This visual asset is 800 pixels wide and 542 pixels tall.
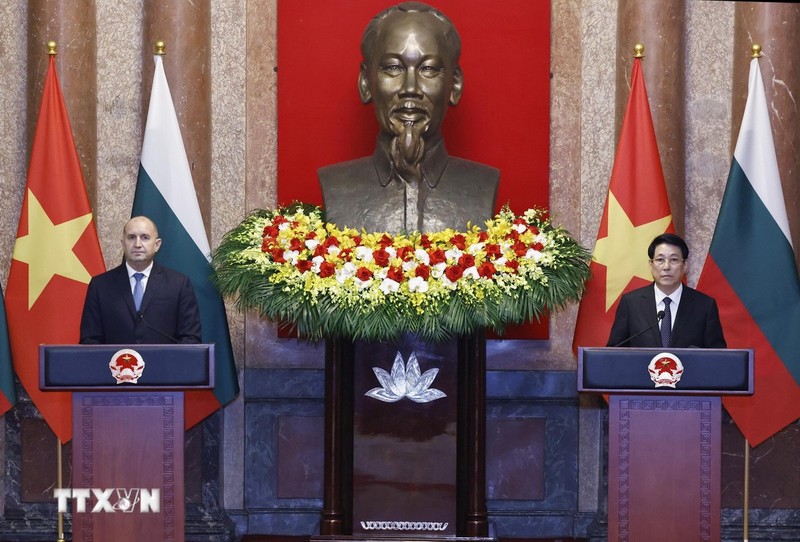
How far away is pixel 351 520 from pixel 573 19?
9.76 feet

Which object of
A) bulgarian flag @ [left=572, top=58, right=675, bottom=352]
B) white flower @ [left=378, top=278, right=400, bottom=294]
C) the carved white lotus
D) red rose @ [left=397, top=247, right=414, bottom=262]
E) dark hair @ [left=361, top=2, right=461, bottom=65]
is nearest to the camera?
white flower @ [left=378, top=278, right=400, bottom=294]

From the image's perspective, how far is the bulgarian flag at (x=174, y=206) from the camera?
232 inches

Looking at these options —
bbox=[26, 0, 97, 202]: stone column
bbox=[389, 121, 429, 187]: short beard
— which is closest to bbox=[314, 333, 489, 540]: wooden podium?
bbox=[389, 121, 429, 187]: short beard

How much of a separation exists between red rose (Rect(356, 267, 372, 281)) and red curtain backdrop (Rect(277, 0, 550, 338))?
1539 millimetres

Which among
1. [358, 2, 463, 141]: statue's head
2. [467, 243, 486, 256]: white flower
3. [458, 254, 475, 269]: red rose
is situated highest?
[358, 2, 463, 141]: statue's head

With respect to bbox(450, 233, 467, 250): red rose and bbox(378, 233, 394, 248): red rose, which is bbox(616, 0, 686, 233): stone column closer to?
bbox(450, 233, 467, 250): red rose

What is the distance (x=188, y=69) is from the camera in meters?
6.38

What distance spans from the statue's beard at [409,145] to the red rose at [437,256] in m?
0.64

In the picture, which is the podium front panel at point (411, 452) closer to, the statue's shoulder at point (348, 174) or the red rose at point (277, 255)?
the red rose at point (277, 255)

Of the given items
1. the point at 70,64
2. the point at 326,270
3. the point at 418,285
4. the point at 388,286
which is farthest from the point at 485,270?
the point at 70,64

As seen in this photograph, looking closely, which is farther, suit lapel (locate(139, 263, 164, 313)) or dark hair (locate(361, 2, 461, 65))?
dark hair (locate(361, 2, 461, 65))

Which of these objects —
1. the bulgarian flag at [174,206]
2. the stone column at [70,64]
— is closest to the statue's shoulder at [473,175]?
the bulgarian flag at [174,206]

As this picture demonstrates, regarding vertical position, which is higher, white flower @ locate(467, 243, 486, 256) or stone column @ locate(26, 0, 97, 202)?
stone column @ locate(26, 0, 97, 202)

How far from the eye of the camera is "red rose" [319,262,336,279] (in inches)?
203
